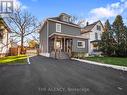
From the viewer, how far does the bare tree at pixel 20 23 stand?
3900cm

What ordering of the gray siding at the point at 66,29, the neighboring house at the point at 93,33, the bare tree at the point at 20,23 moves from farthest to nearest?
1. the bare tree at the point at 20,23
2. the neighboring house at the point at 93,33
3. the gray siding at the point at 66,29

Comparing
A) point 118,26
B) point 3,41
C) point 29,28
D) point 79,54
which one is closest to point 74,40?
point 79,54

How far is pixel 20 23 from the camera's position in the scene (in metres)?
39.0

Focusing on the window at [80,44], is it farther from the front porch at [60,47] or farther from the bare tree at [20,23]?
the bare tree at [20,23]

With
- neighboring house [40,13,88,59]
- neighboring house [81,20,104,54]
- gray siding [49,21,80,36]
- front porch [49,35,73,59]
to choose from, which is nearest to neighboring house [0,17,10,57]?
neighboring house [40,13,88,59]

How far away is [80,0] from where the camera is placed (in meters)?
19.3

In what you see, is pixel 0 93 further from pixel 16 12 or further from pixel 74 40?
pixel 16 12

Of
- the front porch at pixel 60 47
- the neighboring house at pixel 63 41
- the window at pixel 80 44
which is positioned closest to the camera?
the front porch at pixel 60 47

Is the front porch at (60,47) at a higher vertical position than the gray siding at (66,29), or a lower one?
lower

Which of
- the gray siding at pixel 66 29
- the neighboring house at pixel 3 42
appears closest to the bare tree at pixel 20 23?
the neighboring house at pixel 3 42

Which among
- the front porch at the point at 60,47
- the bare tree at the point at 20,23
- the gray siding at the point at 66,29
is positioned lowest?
the front porch at the point at 60,47

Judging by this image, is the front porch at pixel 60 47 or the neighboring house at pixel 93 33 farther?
the neighboring house at pixel 93 33

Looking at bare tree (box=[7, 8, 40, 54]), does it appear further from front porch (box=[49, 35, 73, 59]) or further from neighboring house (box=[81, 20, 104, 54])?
front porch (box=[49, 35, 73, 59])

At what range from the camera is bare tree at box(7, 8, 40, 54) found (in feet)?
128
